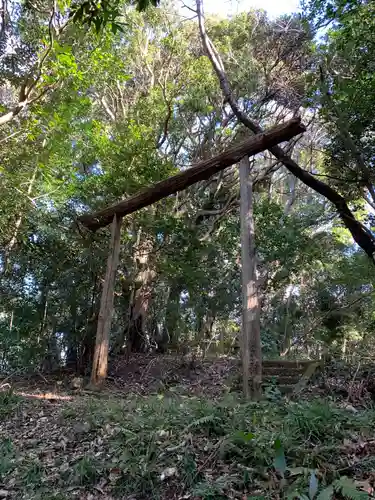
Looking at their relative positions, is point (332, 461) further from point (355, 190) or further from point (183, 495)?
point (355, 190)

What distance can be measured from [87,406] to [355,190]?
6821 mm

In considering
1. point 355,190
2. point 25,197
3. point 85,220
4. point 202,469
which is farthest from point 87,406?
point 355,190

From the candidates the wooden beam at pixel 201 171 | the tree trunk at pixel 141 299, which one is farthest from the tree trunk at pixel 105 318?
the tree trunk at pixel 141 299

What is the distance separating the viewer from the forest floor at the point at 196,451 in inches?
111

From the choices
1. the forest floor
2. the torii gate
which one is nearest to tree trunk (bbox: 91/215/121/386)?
the torii gate

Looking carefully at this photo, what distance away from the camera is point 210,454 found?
3.33m

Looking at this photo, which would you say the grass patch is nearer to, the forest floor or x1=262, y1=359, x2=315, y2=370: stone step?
the forest floor

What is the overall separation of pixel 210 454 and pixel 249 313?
2439 millimetres

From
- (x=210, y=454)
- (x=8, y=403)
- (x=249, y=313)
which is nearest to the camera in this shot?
(x=210, y=454)

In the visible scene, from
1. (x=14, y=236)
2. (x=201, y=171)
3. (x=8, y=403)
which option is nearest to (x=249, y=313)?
(x=201, y=171)

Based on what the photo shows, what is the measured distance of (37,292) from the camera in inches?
372

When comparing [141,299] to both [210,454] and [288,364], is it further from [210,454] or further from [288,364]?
[210,454]

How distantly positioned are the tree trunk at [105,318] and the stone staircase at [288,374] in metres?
3.00

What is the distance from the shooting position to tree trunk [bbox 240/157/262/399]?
5297 millimetres
